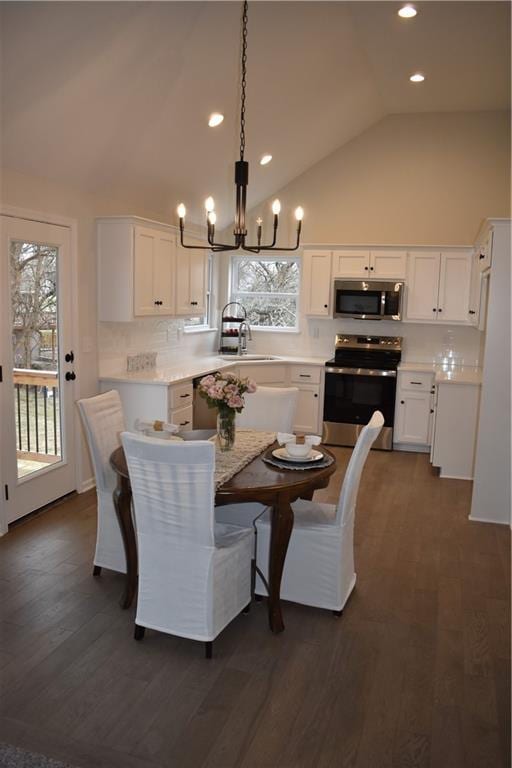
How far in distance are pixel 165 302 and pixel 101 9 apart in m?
2.71

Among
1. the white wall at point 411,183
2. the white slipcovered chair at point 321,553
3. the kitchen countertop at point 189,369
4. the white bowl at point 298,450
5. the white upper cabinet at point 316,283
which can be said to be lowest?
the white slipcovered chair at point 321,553

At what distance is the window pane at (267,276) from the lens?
743cm

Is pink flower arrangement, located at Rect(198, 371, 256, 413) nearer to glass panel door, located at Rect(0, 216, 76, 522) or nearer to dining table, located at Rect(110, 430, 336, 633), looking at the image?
dining table, located at Rect(110, 430, 336, 633)

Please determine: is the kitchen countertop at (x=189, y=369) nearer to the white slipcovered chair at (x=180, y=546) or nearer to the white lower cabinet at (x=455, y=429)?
the white lower cabinet at (x=455, y=429)

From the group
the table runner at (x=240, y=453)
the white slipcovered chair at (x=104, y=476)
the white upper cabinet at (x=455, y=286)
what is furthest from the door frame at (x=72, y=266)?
the white upper cabinet at (x=455, y=286)

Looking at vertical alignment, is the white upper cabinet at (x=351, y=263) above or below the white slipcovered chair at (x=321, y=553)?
above

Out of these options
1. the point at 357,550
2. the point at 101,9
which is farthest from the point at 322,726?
the point at 101,9

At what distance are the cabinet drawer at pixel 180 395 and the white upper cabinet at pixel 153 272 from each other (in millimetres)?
683

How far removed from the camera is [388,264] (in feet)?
21.5

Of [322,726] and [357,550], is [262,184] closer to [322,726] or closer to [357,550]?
[357,550]

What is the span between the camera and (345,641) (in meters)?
2.93

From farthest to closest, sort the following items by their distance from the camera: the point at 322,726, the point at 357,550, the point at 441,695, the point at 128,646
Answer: the point at 357,550 < the point at 128,646 < the point at 441,695 < the point at 322,726

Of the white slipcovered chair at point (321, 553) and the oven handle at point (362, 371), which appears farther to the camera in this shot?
the oven handle at point (362, 371)

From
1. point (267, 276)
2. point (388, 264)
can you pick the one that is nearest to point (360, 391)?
point (388, 264)
